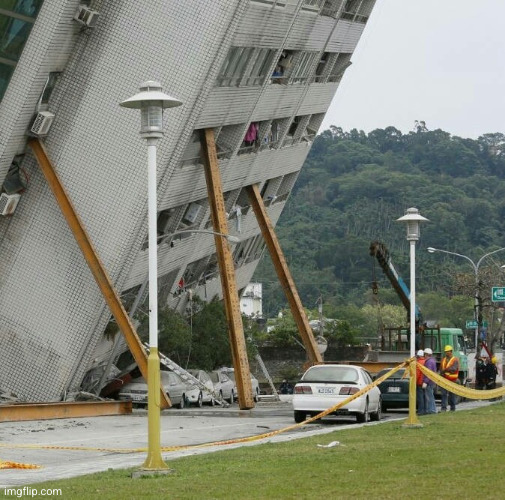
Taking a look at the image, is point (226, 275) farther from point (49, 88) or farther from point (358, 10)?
point (358, 10)

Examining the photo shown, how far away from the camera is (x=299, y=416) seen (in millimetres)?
30375

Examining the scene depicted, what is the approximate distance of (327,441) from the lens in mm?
21344

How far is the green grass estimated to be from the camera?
43.4 feet

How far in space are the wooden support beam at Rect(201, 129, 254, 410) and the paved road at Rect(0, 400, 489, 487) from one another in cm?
119

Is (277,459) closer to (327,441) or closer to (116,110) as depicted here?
(327,441)

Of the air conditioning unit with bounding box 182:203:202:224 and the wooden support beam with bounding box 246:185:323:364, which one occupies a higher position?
the air conditioning unit with bounding box 182:203:202:224

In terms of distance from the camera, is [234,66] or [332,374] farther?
[234,66]

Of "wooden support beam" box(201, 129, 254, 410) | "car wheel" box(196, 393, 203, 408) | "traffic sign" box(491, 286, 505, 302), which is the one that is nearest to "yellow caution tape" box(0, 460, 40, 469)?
"wooden support beam" box(201, 129, 254, 410)

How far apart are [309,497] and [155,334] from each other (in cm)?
454

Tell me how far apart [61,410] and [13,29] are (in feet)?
29.8

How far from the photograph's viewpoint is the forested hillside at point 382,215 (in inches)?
5536

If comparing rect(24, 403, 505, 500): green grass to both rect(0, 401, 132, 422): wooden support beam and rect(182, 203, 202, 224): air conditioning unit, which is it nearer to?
rect(0, 401, 132, 422): wooden support beam

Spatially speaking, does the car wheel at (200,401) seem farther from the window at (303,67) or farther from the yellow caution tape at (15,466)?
the yellow caution tape at (15,466)

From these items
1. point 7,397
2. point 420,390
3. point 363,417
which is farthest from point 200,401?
point 363,417
